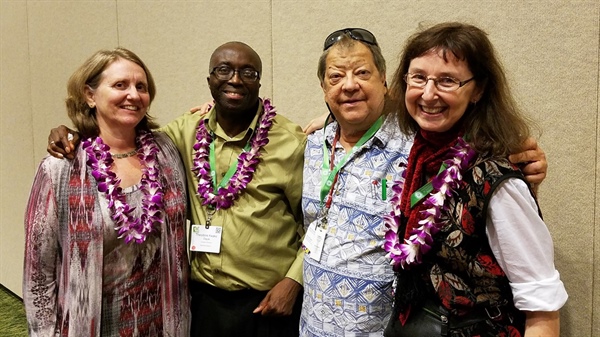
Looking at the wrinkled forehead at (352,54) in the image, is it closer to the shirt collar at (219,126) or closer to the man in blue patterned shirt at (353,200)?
the man in blue patterned shirt at (353,200)

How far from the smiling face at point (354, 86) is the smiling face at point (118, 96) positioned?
2.64 ft

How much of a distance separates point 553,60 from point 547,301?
126 cm

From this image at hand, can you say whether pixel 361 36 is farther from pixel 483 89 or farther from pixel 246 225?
pixel 246 225

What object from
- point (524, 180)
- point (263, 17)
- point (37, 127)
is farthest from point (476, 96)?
point (37, 127)

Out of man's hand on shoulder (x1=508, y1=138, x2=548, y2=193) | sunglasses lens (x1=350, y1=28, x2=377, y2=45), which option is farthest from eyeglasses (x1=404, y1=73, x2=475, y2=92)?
sunglasses lens (x1=350, y1=28, x2=377, y2=45)

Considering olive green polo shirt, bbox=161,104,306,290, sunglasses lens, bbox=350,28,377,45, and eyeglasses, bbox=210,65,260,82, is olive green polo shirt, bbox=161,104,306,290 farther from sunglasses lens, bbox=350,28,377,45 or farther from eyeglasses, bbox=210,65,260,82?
sunglasses lens, bbox=350,28,377,45

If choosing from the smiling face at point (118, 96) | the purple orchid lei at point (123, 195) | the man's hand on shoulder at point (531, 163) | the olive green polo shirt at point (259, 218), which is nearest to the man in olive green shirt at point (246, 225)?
the olive green polo shirt at point (259, 218)

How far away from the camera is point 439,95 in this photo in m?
1.47

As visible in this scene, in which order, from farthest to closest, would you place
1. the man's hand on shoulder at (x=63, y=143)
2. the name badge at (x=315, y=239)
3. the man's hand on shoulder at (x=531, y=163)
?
the man's hand on shoulder at (x=63, y=143), the name badge at (x=315, y=239), the man's hand on shoulder at (x=531, y=163)

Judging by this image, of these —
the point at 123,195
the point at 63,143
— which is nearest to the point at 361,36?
the point at 123,195

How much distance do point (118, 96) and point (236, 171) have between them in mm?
574

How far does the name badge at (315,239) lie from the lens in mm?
1969

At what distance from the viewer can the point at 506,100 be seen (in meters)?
1.48

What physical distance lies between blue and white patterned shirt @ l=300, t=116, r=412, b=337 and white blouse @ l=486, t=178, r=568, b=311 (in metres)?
0.51
